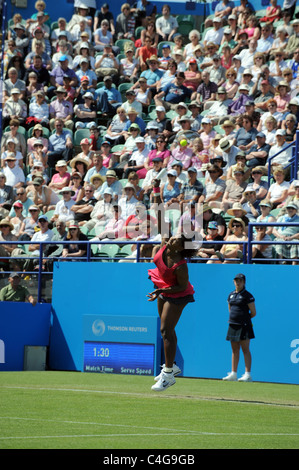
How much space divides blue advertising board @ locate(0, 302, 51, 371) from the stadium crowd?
3.45 feet

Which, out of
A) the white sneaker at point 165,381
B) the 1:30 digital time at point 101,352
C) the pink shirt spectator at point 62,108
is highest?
the pink shirt spectator at point 62,108

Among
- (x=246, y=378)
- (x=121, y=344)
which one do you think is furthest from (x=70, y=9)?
(x=246, y=378)

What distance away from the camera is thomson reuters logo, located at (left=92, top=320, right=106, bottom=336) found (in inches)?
679

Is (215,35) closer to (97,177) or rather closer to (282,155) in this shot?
(97,177)

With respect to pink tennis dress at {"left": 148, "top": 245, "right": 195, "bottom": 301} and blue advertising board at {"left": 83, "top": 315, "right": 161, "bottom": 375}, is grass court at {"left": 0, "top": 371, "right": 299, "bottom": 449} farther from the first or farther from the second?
blue advertising board at {"left": 83, "top": 315, "right": 161, "bottom": 375}

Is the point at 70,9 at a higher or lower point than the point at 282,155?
higher

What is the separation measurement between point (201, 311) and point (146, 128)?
19.7ft

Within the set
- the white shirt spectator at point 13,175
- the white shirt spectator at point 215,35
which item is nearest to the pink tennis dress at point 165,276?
the white shirt spectator at point 13,175

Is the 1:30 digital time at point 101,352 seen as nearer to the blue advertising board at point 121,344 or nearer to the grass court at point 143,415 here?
the blue advertising board at point 121,344

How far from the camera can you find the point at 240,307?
602 inches

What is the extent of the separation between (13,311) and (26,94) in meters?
8.66

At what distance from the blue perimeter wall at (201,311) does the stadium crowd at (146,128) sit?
360 millimetres

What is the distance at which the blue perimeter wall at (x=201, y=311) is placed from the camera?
15.3 meters

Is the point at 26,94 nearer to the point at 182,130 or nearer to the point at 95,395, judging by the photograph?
the point at 182,130
